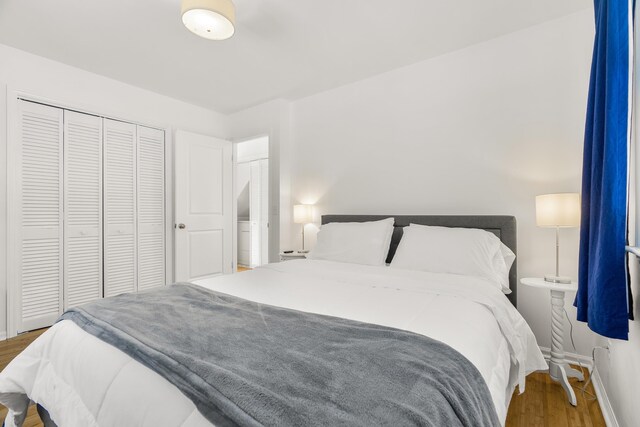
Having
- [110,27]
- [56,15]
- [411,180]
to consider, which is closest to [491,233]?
[411,180]

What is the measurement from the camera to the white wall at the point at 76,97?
2734 millimetres

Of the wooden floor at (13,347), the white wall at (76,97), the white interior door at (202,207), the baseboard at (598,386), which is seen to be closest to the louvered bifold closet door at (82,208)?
the white wall at (76,97)

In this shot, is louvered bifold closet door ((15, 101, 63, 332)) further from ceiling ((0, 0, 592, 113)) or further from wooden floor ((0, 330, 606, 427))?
wooden floor ((0, 330, 606, 427))

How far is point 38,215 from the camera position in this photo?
2.93m

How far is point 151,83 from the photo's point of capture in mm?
3494

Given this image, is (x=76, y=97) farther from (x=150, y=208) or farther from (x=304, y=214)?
(x=304, y=214)

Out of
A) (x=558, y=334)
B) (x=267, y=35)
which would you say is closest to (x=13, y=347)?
(x=267, y=35)

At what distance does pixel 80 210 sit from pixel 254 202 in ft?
9.87

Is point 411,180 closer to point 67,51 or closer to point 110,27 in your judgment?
point 110,27

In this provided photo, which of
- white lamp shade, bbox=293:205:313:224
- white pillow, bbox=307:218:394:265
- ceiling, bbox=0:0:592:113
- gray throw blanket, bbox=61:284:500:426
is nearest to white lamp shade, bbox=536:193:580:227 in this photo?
white pillow, bbox=307:218:394:265

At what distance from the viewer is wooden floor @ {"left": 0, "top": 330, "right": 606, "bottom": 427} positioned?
1.66 m

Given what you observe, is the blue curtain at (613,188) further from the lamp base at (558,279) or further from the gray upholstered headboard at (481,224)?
the gray upholstered headboard at (481,224)

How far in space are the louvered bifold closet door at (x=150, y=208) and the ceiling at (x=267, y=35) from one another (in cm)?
71

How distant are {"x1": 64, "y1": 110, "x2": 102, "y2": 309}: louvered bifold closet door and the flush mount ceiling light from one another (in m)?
2.04
